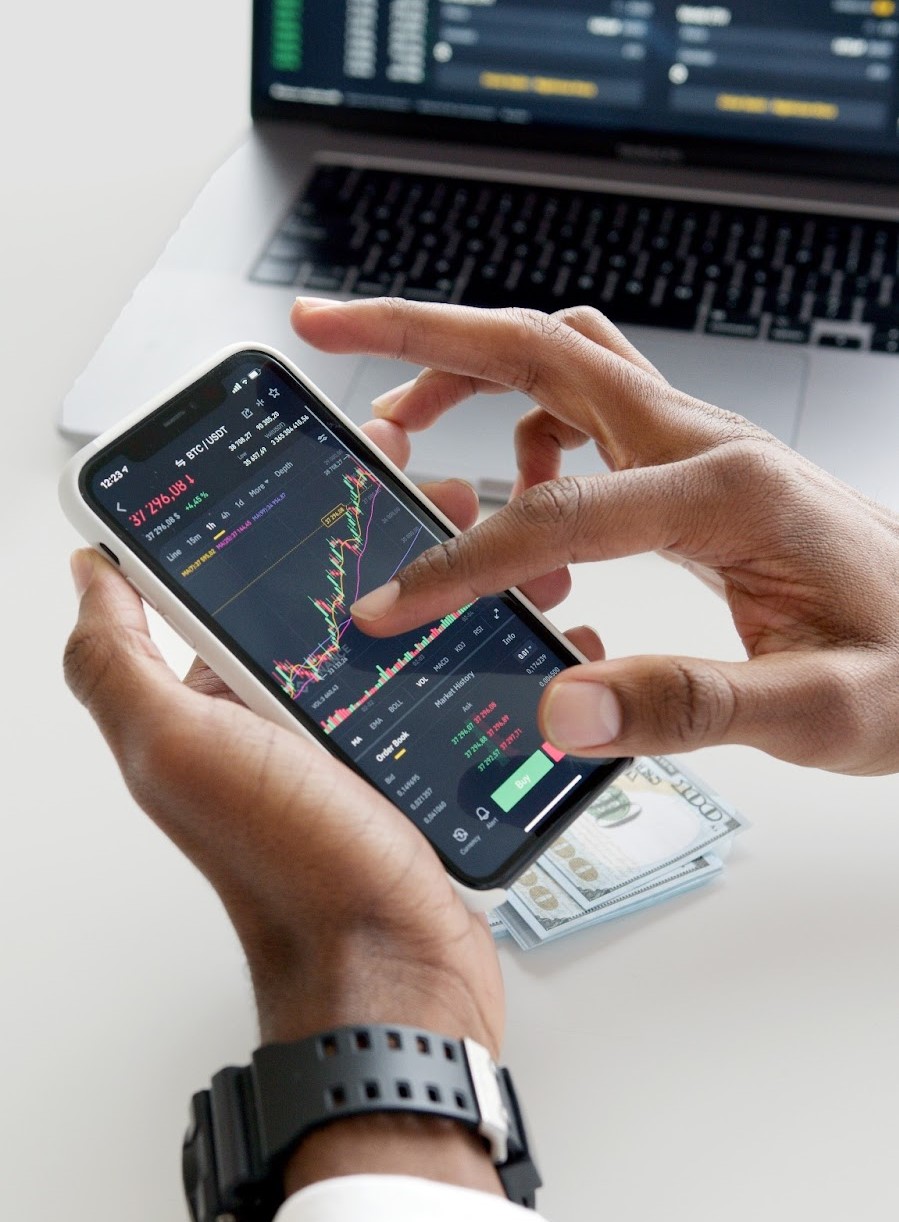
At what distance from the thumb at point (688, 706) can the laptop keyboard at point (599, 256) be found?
543mm

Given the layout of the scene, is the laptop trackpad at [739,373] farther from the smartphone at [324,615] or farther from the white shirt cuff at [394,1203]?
the white shirt cuff at [394,1203]

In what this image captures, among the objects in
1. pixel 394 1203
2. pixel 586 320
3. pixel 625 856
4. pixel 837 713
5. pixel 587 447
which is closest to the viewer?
pixel 394 1203

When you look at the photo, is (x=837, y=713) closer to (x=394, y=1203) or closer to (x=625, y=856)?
(x=625, y=856)

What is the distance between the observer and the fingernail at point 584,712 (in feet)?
2.19

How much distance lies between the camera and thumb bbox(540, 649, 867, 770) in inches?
26.2

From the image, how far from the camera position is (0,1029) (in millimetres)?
735

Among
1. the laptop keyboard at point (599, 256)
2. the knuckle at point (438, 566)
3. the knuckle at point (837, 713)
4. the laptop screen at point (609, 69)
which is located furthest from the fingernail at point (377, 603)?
the laptop screen at point (609, 69)

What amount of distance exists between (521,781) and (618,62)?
0.79 m

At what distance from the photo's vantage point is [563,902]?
80 centimetres

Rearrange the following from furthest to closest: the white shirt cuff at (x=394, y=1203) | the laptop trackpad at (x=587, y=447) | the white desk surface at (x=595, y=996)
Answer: the laptop trackpad at (x=587, y=447) → the white desk surface at (x=595, y=996) → the white shirt cuff at (x=394, y=1203)

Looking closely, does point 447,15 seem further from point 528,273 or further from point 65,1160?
point 65,1160

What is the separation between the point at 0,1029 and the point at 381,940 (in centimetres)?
21

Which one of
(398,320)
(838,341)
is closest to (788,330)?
(838,341)

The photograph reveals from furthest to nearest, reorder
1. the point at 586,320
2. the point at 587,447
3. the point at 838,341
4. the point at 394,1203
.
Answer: the point at 838,341, the point at 587,447, the point at 586,320, the point at 394,1203
